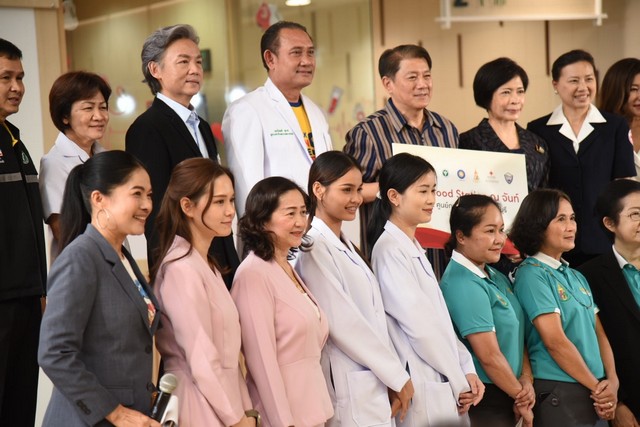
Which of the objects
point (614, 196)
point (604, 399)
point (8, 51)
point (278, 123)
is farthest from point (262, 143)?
point (604, 399)

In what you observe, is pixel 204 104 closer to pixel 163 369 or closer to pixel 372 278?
pixel 372 278

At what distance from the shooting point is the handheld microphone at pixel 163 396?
2.62 metres

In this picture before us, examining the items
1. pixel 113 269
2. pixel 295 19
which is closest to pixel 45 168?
pixel 113 269

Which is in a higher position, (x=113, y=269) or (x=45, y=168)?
(x=45, y=168)

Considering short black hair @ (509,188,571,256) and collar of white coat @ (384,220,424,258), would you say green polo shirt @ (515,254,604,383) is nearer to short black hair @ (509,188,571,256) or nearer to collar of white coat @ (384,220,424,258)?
short black hair @ (509,188,571,256)

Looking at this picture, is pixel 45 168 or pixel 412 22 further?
pixel 412 22

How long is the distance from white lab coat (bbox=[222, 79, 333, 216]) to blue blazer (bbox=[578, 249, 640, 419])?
1.39m

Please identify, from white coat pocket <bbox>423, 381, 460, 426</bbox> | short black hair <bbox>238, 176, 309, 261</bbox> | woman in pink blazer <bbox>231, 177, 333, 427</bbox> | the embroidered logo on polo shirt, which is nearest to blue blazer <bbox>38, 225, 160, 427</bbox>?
woman in pink blazer <bbox>231, 177, 333, 427</bbox>

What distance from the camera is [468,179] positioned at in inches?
163

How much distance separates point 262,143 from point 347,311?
0.84 metres

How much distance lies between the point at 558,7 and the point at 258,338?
190 inches

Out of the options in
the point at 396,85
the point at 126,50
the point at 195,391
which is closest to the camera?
the point at 195,391

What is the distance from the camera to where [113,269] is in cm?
264

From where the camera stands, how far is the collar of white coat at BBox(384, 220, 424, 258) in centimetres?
366
